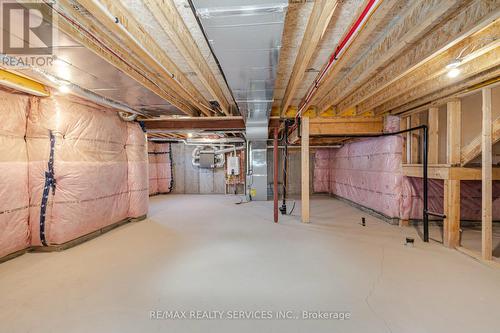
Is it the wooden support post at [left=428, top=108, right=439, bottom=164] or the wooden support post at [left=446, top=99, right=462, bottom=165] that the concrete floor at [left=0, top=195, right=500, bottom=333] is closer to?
the wooden support post at [left=446, top=99, right=462, bottom=165]

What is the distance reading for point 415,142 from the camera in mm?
3486

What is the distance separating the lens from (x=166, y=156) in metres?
7.23

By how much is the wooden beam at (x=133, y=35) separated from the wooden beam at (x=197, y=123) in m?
1.47

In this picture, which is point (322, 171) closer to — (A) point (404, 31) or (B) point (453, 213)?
(B) point (453, 213)

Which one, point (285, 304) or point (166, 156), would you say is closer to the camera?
point (285, 304)

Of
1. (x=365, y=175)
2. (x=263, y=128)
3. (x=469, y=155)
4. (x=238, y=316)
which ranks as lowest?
(x=238, y=316)

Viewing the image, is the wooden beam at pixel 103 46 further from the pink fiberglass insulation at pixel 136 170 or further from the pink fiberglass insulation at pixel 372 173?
the pink fiberglass insulation at pixel 372 173

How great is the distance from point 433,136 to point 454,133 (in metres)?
0.54

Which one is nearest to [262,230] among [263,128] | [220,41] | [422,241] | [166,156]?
[263,128]

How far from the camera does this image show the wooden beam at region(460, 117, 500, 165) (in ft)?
7.50

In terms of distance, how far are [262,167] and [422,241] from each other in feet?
12.7

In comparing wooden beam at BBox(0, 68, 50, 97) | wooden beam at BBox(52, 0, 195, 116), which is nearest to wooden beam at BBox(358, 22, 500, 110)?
wooden beam at BBox(52, 0, 195, 116)

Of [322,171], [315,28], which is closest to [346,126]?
[315,28]

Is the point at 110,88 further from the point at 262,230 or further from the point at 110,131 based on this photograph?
the point at 262,230
